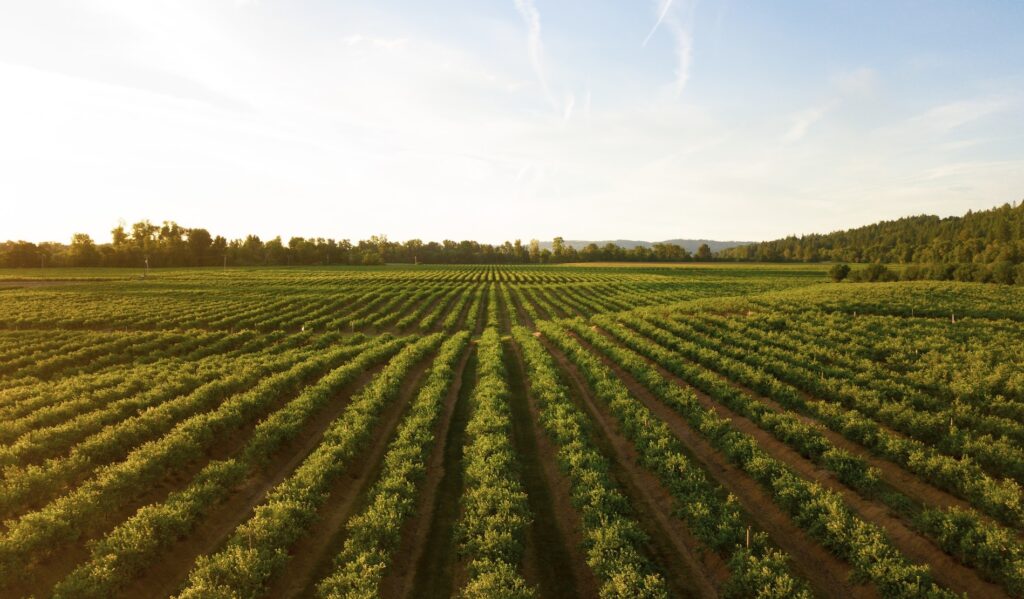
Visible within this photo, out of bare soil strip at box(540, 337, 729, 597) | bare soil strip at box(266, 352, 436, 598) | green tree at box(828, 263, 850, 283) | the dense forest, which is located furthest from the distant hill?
bare soil strip at box(266, 352, 436, 598)

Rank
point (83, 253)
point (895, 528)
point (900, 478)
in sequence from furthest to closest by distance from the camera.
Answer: point (83, 253)
point (900, 478)
point (895, 528)

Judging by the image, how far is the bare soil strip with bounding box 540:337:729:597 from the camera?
1096 centimetres

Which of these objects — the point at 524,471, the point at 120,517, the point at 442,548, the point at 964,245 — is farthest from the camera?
the point at 964,245

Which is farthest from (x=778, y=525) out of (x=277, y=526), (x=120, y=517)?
(x=120, y=517)

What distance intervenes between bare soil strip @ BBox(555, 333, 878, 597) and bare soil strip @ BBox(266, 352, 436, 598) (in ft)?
39.9

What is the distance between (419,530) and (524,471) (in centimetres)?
479

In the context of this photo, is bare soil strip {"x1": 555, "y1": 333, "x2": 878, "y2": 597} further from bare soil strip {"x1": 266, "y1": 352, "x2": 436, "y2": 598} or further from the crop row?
the crop row

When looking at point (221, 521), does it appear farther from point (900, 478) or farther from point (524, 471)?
point (900, 478)

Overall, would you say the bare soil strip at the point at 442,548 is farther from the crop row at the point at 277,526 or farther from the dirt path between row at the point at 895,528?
the dirt path between row at the point at 895,528

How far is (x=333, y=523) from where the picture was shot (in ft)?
43.5

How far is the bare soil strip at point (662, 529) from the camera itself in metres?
11.0

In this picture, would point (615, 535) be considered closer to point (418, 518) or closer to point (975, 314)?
point (418, 518)

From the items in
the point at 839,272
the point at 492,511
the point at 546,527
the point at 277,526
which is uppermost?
the point at 839,272

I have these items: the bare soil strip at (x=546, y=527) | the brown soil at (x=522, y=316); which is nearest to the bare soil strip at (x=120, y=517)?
the bare soil strip at (x=546, y=527)
